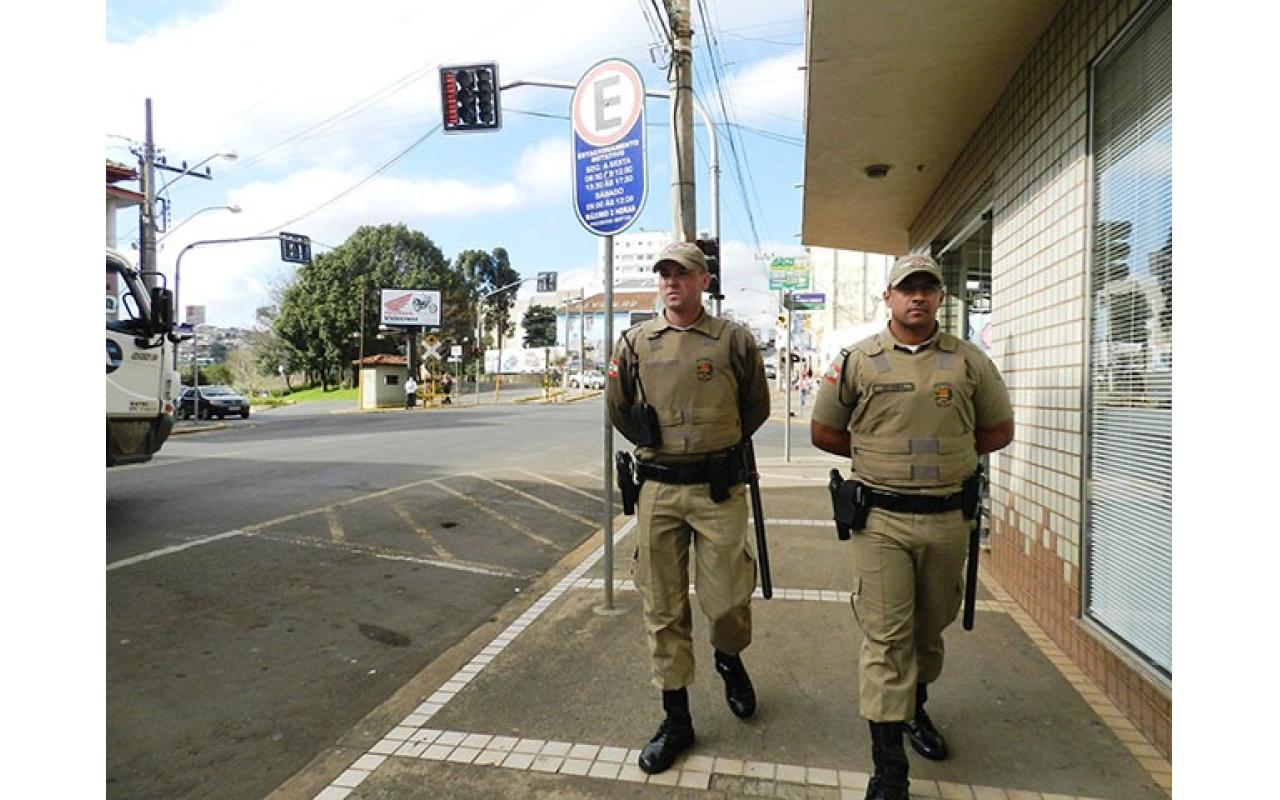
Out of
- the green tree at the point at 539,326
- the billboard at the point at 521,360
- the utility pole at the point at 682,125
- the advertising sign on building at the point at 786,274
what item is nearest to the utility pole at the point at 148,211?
the advertising sign on building at the point at 786,274

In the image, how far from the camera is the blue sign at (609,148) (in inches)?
181

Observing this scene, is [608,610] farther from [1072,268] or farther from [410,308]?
[410,308]

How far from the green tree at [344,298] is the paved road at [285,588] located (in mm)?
43551

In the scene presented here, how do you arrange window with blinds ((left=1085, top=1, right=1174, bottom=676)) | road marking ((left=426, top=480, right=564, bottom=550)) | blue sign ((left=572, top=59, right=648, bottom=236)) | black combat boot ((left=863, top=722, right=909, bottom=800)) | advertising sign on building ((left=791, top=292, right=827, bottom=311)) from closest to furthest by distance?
black combat boot ((left=863, top=722, right=909, bottom=800))
window with blinds ((left=1085, top=1, right=1174, bottom=676))
blue sign ((left=572, top=59, right=648, bottom=236))
road marking ((left=426, top=480, right=564, bottom=550))
advertising sign on building ((left=791, top=292, right=827, bottom=311))

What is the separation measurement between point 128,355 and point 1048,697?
8420 millimetres

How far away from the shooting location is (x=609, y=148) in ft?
15.4

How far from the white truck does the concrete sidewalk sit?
5.26m

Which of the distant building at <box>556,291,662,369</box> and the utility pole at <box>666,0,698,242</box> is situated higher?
the distant building at <box>556,291,662,369</box>

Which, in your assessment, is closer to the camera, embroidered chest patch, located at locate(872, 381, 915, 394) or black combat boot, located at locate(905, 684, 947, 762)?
embroidered chest patch, located at locate(872, 381, 915, 394)

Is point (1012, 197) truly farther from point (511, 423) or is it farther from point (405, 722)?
point (511, 423)

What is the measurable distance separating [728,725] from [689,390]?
140 cm

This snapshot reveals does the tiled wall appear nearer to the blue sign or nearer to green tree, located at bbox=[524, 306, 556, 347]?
the blue sign

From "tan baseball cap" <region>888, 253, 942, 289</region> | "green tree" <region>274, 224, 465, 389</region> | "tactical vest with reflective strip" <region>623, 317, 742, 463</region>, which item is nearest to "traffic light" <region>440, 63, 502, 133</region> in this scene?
"tactical vest with reflective strip" <region>623, 317, 742, 463</region>

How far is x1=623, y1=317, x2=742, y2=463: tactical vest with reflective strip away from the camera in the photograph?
3164 millimetres
